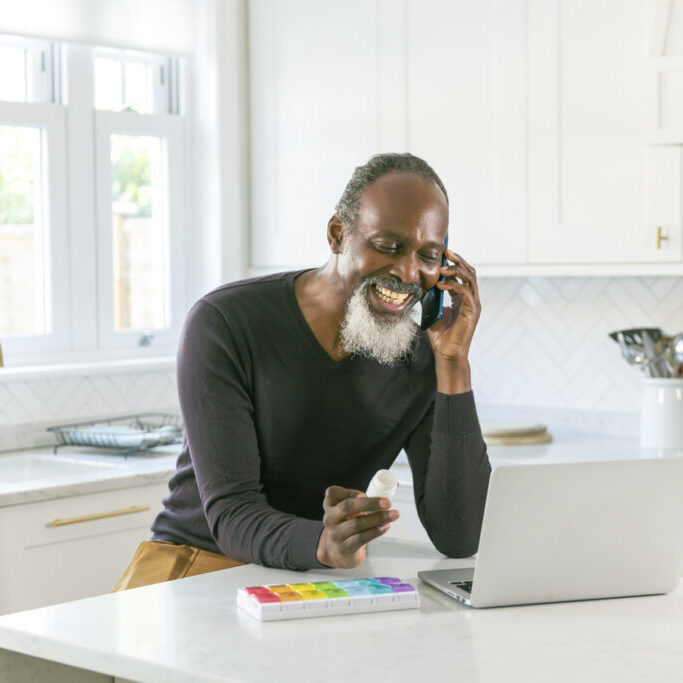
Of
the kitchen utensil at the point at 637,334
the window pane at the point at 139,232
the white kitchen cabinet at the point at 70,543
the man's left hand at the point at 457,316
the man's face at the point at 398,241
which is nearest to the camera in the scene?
the man's face at the point at 398,241

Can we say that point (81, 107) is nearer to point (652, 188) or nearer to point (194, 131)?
point (194, 131)

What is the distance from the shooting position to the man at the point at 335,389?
1.94 m

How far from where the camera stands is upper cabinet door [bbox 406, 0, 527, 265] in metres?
3.53

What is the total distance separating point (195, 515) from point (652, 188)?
1.77 metres

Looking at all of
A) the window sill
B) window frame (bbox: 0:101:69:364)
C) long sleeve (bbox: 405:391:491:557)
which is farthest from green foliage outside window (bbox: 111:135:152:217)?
long sleeve (bbox: 405:391:491:557)

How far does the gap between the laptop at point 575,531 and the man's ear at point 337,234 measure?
0.62m

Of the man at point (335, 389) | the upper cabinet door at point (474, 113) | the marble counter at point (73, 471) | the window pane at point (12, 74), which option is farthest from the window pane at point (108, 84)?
the man at point (335, 389)

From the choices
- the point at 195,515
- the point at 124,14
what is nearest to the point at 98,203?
the point at 124,14

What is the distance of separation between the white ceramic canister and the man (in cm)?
145

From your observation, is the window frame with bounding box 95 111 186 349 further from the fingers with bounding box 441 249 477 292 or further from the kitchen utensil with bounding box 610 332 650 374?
the fingers with bounding box 441 249 477 292

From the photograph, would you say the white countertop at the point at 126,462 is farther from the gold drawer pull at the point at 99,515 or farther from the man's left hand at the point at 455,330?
the man's left hand at the point at 455,330

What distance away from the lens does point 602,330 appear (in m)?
3.81

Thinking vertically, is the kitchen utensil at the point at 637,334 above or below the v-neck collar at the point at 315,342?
below

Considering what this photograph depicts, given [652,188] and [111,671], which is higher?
[652,188]
